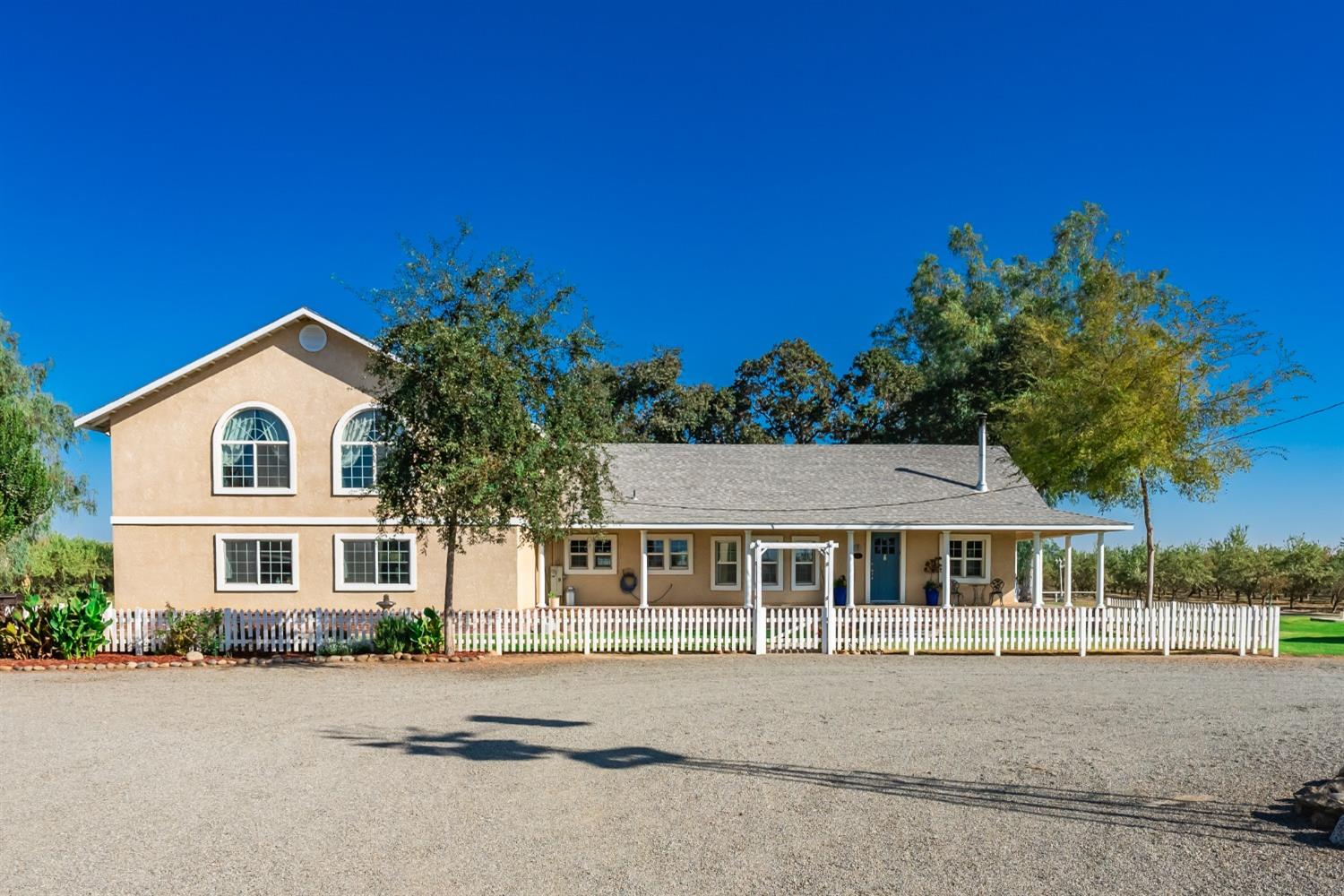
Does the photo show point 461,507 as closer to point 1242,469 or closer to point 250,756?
point 250,756

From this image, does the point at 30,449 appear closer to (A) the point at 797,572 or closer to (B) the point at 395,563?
(B) the point at 395,563

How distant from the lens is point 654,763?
8633 millimetres

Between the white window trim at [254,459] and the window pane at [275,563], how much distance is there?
46.1 inches

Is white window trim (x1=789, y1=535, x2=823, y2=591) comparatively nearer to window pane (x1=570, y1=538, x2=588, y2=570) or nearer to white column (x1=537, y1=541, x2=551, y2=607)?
window pane (x1=570, y1=538, x2=588, y2=570)

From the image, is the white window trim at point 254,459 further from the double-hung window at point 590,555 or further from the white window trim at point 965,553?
the white window trim at point 965,553

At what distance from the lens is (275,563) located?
19844 mm

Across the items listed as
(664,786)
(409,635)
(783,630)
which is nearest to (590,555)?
(409,635)

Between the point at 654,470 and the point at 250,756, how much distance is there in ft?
57.8

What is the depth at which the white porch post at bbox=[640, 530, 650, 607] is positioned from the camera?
72.5 feet

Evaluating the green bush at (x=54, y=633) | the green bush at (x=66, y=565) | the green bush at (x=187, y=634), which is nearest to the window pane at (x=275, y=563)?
the green bush at (x=187, y=634)

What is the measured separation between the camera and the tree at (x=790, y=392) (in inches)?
1671

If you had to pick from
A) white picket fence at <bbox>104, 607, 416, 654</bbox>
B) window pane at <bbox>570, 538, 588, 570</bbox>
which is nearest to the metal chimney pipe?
window pane at <bbox>570, 538, 588, 570</bbox>

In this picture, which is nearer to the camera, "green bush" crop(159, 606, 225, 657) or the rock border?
the rock border

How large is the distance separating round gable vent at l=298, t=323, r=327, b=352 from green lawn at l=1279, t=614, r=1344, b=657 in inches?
843
